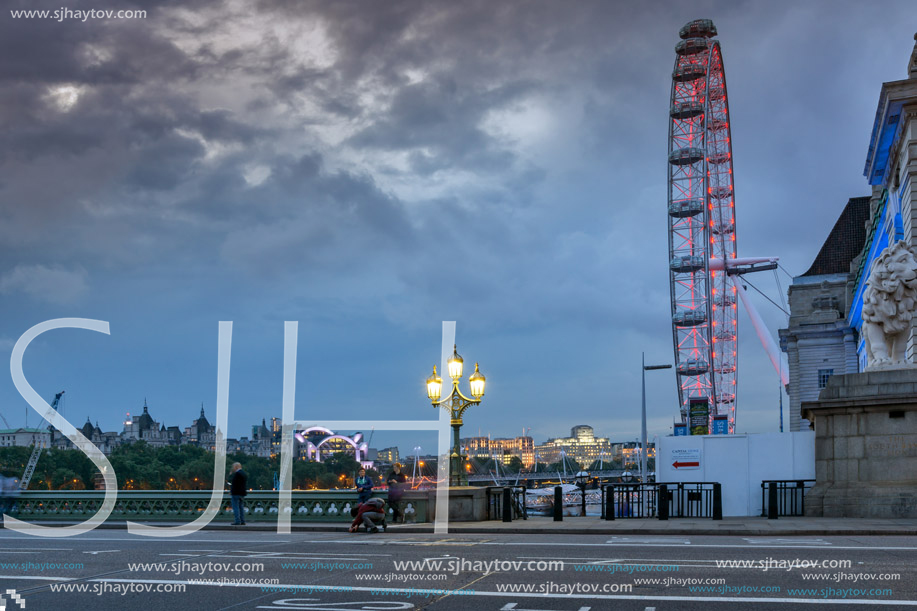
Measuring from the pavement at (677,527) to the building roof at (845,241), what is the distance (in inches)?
2932

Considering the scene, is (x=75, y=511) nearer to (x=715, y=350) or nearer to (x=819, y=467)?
(x=819, y=467)

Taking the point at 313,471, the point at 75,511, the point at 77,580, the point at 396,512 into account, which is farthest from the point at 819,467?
the point at 313,471

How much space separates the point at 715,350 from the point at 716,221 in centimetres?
1014

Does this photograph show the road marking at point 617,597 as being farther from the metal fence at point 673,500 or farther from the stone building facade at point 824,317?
the stone building facade at point 824,317

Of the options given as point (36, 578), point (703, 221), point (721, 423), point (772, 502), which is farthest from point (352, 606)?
point (703, 221)

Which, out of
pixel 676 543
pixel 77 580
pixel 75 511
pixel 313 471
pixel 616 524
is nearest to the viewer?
pixel 77 580

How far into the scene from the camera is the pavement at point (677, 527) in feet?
64.6

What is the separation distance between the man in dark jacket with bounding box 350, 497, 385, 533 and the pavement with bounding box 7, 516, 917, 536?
0.70 metres

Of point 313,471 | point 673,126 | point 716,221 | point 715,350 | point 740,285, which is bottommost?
point 313,471

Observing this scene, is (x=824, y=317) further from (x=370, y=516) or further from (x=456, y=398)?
(x=370, y=516)

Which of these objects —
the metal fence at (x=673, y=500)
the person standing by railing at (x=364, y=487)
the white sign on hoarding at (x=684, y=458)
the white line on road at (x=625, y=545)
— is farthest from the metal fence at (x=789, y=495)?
the person standing by railing at (x=364, y=487)

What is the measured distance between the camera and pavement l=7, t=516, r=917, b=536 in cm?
1969

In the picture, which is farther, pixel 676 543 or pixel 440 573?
pixel 676 543

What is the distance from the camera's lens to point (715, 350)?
7350 cm
